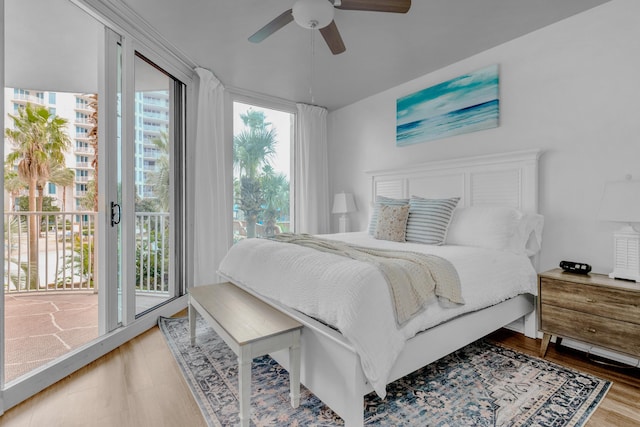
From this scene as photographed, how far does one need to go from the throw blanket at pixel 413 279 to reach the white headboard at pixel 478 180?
52.2 inches

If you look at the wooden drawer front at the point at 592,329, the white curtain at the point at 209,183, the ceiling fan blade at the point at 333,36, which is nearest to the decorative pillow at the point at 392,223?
the wooden drawer front at the point at 592,329

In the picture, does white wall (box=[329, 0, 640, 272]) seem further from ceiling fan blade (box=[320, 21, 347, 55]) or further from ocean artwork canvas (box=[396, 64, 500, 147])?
ceiling fan blade (box=[320, 21, 347, 55])

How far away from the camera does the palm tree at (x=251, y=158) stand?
4145 mm

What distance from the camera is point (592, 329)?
2.02 m

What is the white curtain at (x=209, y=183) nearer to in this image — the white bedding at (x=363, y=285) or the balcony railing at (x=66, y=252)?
the balcony railing at (x=66, y=252)

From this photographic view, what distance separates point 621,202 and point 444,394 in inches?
64.8

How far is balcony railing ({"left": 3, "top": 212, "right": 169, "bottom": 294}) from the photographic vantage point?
11.2 feet

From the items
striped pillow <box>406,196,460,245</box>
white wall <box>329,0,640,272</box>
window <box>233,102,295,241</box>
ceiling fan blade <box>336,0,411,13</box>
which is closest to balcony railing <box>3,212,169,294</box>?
window <box>233,102,295,241</box>

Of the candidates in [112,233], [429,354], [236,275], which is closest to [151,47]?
[112,233]

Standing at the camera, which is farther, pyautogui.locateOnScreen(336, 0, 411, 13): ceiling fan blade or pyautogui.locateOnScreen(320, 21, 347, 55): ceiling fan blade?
pyautogui.locateOnScreen(320, 21, 347, 55): ceiling fan blade

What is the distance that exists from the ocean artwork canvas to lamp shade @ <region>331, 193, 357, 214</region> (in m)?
0.98


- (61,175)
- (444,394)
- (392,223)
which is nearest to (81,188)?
(61,175)

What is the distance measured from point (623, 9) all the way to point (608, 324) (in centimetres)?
217

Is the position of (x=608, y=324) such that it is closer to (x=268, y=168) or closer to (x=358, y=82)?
(x=358, y=82)
